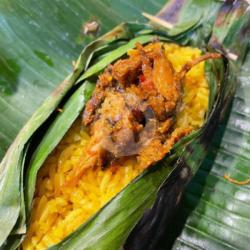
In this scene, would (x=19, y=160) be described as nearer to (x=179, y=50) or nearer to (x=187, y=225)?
(x=187, y=225)

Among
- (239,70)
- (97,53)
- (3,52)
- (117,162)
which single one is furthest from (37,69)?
(239,70)

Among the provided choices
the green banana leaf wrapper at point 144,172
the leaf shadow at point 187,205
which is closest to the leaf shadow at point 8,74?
the green banana leaf wrapper at point 144,172

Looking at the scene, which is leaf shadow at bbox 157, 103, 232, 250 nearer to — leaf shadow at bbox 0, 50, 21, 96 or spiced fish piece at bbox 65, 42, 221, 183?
spiced fish piece at bbox 65, 42, 221, 183

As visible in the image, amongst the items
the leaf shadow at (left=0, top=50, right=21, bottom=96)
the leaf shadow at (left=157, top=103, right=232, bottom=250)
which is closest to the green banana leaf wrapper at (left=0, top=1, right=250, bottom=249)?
the leaf shadow at (left=157, top=103, right=232, bottom=250)

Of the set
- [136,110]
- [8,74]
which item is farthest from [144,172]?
[8,74]

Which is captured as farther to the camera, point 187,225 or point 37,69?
point 37,69

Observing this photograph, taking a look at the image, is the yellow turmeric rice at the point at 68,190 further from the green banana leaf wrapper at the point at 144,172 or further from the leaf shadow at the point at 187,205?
the leaf shadow at the point at 187,205

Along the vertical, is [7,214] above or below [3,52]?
below

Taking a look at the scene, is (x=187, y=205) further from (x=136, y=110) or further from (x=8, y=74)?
(x=8, y=74)
